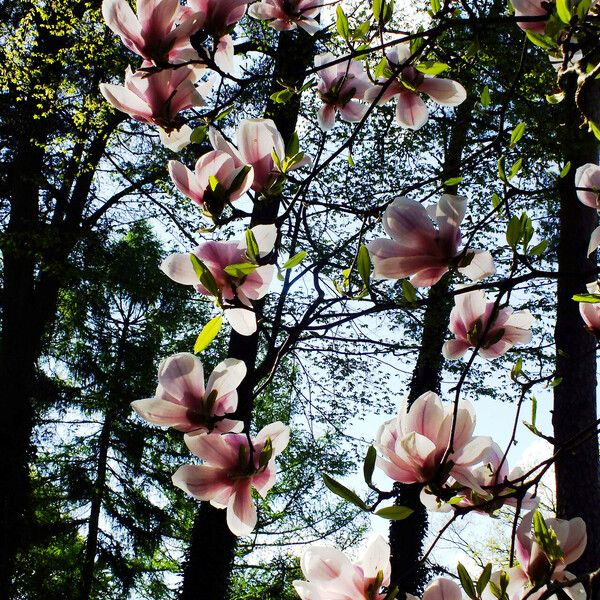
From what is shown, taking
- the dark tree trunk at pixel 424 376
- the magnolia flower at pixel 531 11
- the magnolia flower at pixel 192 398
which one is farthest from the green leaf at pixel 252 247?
the dark tree trunk at pixel 424 376

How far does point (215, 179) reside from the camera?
27.0 inches

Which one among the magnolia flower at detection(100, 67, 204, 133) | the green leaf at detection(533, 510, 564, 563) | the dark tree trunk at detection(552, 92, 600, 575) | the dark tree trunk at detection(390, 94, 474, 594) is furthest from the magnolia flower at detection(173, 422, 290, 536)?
the dark tree trunk at detection(390, 94, 474, 594)

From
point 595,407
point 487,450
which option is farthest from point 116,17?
point 595,407

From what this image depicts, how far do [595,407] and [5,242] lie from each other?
4.19m

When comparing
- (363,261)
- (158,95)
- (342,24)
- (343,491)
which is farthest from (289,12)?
(343,491)

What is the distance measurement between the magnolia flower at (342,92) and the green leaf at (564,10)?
32 cm

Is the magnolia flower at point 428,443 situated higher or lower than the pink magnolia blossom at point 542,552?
higher

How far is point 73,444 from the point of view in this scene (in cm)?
825

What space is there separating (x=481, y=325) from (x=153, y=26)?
478 mm

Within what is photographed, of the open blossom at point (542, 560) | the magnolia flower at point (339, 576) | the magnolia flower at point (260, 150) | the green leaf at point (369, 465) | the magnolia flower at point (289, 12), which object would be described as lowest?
the magnolia flower at point (339, 576)

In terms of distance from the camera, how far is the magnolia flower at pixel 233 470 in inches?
25.6

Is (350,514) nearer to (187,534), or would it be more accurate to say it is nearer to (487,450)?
(187,534)

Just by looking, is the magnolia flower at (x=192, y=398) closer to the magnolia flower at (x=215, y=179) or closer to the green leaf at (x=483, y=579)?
the magnolia flower at (x=215, y=179)

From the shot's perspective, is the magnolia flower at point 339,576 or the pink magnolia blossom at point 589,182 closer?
the magnolia flower at point 339,576
